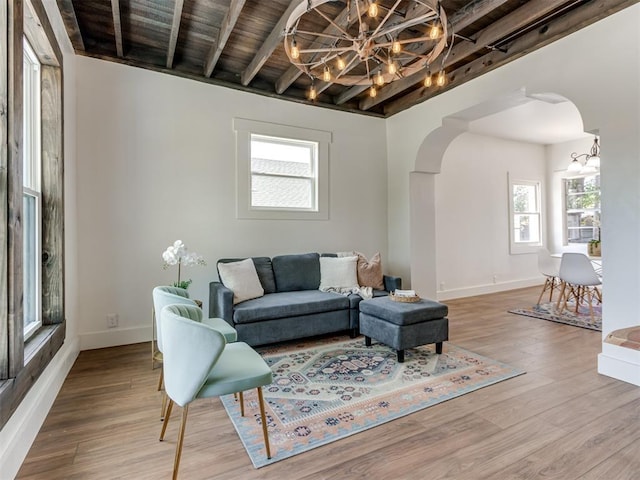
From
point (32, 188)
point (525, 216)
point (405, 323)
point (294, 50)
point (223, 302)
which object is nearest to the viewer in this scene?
point (294, 50)

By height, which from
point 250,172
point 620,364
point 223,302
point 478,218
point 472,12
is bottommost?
point 620,364

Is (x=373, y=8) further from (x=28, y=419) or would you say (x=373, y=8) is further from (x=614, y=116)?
(x=28, y=419)

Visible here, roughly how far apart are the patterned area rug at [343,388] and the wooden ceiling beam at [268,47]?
272 centimetres

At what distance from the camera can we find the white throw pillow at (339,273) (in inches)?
156

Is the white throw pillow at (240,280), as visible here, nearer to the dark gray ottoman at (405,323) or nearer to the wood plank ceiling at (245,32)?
the dark gray ottoman at (405,323)

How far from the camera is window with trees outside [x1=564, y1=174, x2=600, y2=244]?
651 centimetres

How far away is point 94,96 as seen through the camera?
134 inches

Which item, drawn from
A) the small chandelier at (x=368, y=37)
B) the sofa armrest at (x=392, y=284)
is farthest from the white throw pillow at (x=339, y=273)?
the small chandelier at (x=368, y=37)

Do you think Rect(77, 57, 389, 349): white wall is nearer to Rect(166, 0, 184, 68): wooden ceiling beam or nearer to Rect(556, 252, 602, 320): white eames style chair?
Rect(166, 0, 184, 68): wooden ceiling beam

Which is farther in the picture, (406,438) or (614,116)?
(614,116)

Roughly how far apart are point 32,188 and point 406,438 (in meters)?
3.02

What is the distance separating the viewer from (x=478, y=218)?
6090mm

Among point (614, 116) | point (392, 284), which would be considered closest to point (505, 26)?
point (614, 116)

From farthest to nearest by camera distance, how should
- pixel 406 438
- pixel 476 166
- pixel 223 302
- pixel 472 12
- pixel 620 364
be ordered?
1. pixel 476 166
2. pixel 223 302
3. pixel 472 12
4. pixel 620 364
5. pixel 406 438
